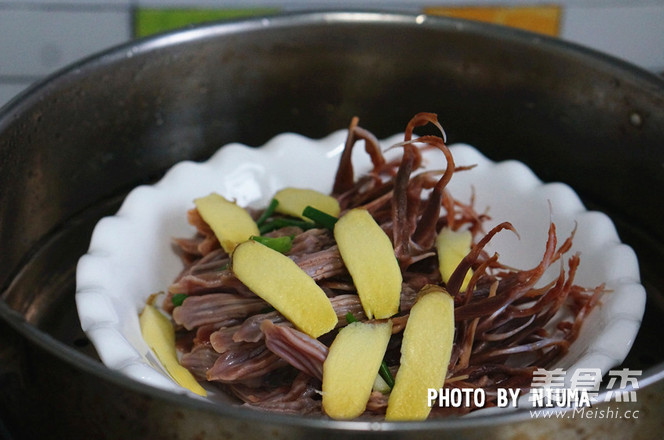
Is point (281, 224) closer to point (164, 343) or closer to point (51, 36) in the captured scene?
point (164, 343)

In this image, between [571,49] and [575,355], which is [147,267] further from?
[571,49]

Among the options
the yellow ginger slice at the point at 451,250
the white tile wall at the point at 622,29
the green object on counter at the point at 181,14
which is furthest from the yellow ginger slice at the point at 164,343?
the white tile wall at the point at 622,29

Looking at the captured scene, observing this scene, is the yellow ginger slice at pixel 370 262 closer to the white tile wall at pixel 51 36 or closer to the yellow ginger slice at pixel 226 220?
the yellow ginger slice at pixel 226 220

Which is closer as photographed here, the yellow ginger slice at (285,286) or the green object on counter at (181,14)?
the yellow ginger slice at (285,286)

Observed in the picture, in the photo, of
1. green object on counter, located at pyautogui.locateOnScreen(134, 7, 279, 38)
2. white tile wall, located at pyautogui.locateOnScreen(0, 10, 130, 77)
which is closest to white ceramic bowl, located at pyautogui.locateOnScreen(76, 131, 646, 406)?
green object on counter, located at pyautogui.locateOnScreen(134, 7, 279, 38)

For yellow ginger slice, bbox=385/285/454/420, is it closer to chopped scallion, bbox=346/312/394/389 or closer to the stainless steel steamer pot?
chopped scallion, bbox=346/312/394/389

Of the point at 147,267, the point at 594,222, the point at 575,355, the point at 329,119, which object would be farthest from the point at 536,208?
the point at 147,267

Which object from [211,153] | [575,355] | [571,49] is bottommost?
[575,355]
